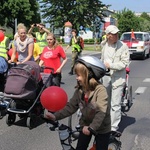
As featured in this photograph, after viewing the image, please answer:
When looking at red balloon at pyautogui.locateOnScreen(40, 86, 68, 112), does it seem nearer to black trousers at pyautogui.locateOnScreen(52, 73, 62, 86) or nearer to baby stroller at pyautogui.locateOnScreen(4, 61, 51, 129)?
baby stroller at pyautogui.locateOnScreen(4, 61, 51, 129)

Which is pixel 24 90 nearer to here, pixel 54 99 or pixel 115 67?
pixel 115 67

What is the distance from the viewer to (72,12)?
57.3 metres

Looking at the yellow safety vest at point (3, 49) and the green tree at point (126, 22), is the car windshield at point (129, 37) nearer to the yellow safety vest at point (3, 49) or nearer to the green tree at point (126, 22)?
the yellow safety vest at point (3, 49)

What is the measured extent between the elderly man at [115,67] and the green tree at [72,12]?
5113cm

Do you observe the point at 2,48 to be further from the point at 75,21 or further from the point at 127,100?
the point at 75,21

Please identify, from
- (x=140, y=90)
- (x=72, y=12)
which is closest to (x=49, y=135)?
(x=140, y=90)

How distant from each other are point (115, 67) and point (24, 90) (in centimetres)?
160

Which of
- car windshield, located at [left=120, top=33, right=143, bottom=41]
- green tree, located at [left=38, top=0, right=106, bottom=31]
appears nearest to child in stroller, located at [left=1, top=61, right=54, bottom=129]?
car windshield, located at [left=120, top=33, right=143, bottom=41]

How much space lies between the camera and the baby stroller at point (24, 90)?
5.73 metres

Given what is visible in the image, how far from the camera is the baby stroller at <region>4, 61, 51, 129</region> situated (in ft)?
18.8

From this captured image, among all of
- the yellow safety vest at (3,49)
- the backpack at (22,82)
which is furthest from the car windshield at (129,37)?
the backpack at (22,82)

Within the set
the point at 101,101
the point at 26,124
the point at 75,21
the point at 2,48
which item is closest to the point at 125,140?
the point at 26,124

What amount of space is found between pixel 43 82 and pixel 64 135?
3.43 meters

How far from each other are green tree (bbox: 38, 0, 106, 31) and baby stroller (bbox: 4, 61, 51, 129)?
50703mm
